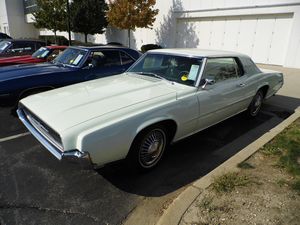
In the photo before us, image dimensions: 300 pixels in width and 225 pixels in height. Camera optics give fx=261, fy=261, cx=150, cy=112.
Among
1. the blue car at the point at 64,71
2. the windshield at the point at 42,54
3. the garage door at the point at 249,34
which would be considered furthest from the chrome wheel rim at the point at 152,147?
the garage door at the point at 249,34

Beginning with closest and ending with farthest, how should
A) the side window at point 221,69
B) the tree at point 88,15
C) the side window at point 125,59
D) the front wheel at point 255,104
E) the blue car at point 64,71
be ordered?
the side window at point 221,69, the blue car at point 64,71, the front wheel at point 255,104, the side window at point 125,59, the tree at point 88,15

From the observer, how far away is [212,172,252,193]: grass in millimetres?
2951

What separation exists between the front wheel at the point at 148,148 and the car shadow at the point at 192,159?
5.6 inches

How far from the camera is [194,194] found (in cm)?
285

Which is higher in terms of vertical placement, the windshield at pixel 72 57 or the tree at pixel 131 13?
the tree at pixel 131 13

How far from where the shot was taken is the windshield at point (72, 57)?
5883mm

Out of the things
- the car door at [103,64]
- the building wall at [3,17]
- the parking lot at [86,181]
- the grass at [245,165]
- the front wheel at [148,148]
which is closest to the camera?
the parking lot at [86,181]

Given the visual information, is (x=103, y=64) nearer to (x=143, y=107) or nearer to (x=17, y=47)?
(x=143, y=107)

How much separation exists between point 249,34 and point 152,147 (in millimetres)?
12397

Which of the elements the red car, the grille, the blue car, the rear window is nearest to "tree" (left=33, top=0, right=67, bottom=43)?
the red car

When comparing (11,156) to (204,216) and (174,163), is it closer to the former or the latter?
(174,163)

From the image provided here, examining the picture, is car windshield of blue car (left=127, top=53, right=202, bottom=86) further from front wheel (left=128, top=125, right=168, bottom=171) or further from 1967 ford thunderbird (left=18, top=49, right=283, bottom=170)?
front wheel (left=128, top=125, right=168, bottom=171)

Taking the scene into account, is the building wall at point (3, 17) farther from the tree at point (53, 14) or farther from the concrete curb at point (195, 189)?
the concrete curb at point (195, 189)

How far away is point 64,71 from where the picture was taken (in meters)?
5.55
